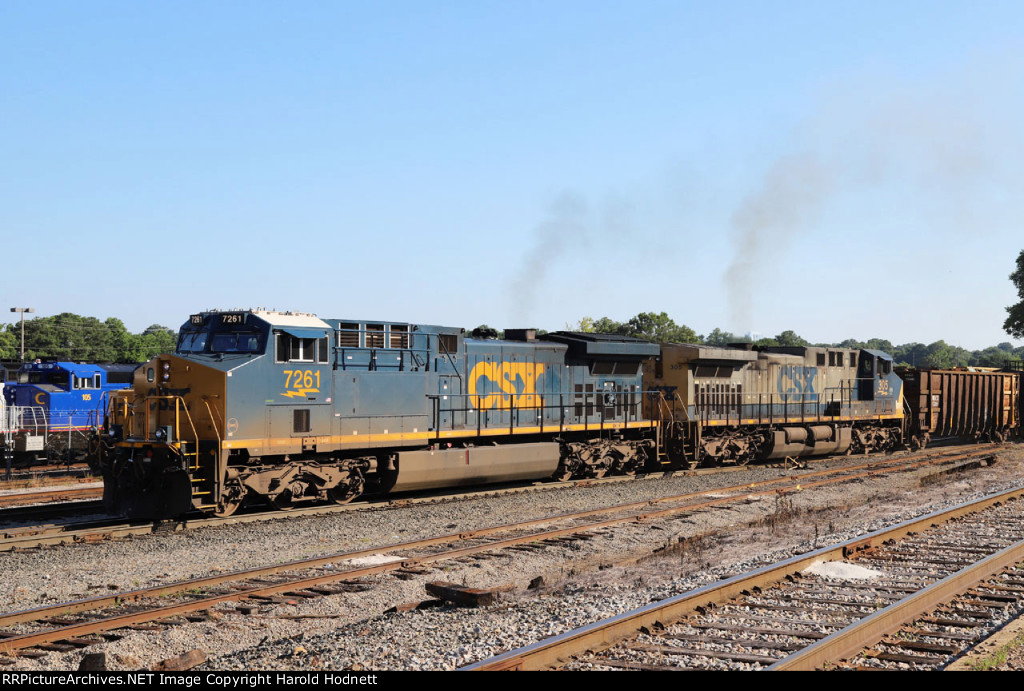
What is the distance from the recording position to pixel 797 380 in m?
26.5

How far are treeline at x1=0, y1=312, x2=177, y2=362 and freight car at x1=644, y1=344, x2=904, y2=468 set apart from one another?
2463 inches

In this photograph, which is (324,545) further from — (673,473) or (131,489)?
(673,473)

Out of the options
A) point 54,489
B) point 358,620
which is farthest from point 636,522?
point 54,489

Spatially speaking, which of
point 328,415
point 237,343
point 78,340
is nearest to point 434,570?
point 328,415

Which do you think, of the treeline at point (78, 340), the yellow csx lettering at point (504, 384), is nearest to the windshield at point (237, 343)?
the yellow csx lettering at point (504, 384)

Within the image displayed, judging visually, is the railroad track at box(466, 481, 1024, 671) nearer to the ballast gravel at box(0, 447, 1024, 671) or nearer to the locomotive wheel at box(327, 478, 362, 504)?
the ballast gravel at box(0, 447, 1024, 671)

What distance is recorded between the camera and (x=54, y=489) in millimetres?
19250

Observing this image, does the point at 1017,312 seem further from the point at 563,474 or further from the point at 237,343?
the point at 237,343

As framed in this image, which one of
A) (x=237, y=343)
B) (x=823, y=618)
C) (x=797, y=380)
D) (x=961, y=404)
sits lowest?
(x=823, y=618)

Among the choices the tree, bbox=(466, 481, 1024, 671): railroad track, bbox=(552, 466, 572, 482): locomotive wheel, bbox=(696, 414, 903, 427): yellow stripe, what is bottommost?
bbox=(552, 466, 572, 482): locomotive wheel

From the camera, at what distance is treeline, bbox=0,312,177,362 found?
3233 inches

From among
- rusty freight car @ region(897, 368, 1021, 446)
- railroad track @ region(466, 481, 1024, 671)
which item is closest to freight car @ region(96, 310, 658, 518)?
railroad track @ region(466, 481, 1024, 671)

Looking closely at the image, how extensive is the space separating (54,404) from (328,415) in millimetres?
15514

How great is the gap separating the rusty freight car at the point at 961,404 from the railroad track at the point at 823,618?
21.5 meters
